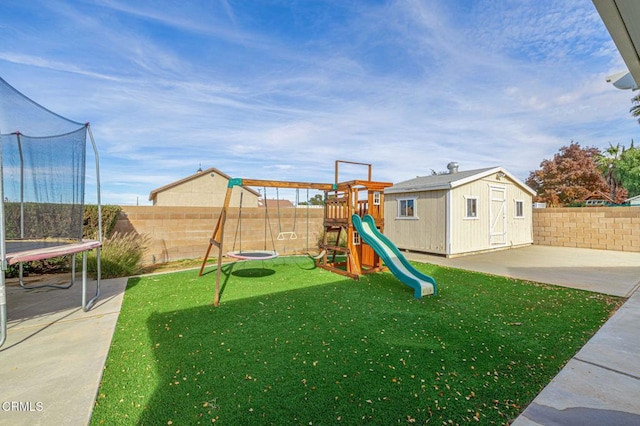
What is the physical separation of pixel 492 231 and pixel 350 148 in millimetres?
7081

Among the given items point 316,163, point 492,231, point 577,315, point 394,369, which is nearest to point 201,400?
point 394,369

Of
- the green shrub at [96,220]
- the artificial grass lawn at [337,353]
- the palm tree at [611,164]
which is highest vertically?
the palm tree at [611,164]

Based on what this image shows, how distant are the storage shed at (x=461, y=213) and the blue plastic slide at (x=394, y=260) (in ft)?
12.2

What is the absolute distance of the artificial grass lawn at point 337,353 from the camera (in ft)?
5.93

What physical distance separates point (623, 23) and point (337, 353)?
10.3 feet

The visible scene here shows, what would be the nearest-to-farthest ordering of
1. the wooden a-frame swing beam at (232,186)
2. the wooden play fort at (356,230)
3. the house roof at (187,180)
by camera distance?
the wooden a-frame swing beam at (232,186), the wooden play fort at (356,230), the house roof at (187,180)

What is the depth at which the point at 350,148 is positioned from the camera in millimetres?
13641

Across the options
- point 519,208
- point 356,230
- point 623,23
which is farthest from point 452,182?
point 623,23

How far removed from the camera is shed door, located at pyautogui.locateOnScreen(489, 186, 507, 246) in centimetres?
987

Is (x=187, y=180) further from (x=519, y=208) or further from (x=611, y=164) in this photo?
(x=611, y=164)

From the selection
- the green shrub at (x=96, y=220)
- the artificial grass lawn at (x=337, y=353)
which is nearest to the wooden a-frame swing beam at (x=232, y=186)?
the artificial grass lawn at (x=337, y=353)

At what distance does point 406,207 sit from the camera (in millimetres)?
10141

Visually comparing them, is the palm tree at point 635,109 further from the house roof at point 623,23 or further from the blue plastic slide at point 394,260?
the house roof at point 623,23

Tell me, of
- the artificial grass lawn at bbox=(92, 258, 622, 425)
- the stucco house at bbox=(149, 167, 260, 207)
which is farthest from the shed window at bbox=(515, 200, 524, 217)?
the stucco house at bbox=(149, 167, 260, 207)
